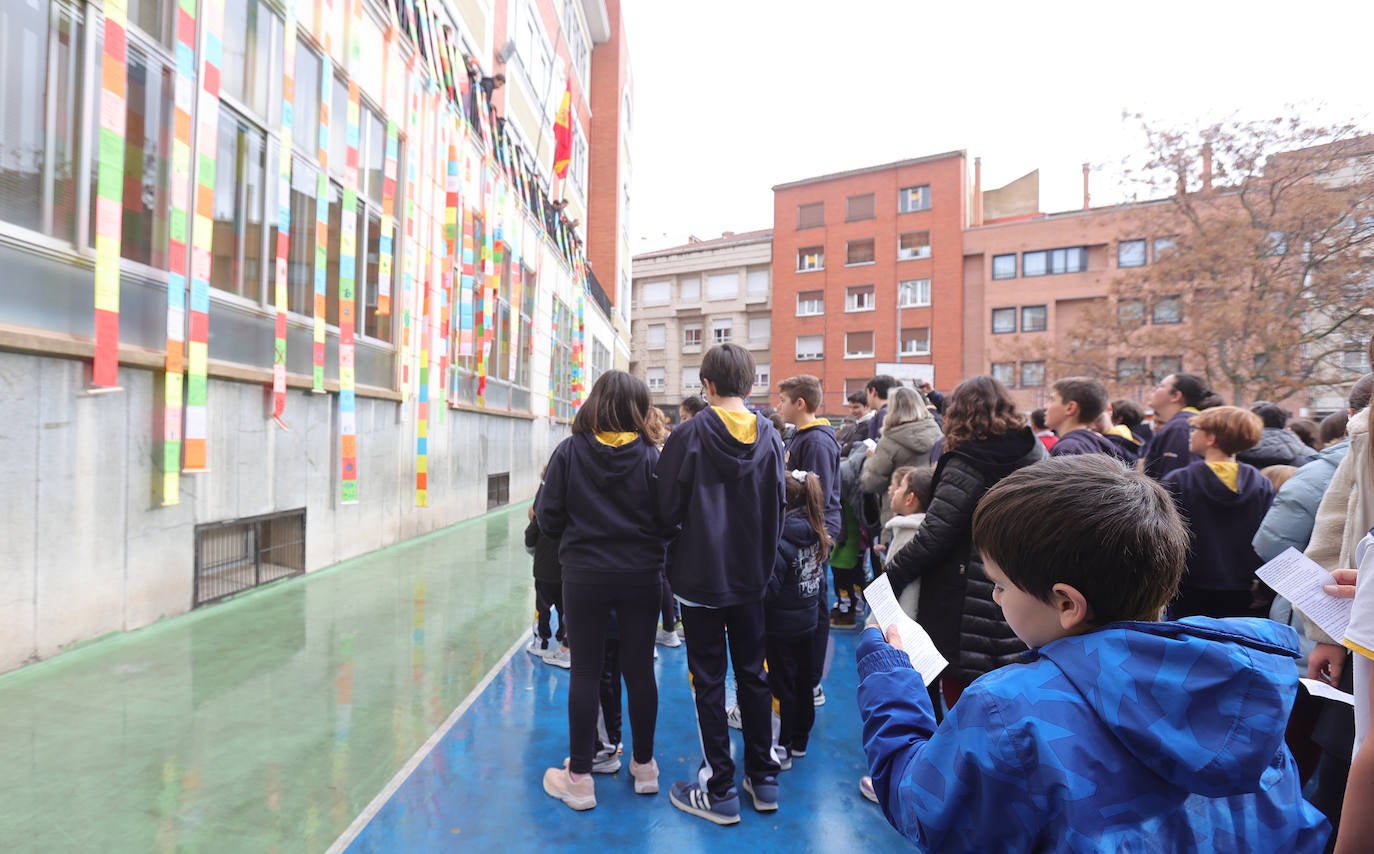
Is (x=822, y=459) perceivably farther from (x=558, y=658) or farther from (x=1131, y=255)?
(x=1131, y=255)

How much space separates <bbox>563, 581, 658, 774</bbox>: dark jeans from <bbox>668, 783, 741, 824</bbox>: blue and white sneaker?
290 mm

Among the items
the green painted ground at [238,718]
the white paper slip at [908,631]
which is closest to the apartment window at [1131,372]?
the green painted ground at [238,718]

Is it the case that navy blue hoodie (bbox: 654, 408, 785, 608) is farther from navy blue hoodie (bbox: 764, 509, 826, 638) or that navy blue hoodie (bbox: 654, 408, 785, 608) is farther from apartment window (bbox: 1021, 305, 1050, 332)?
apartment window (bbox: 1021, 305, 1050, 332)

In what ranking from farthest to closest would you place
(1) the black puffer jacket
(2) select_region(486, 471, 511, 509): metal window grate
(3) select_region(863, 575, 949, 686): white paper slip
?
(2) select_region(486, 471, 511, 509): metal window grate
(1) the black puffer jacket
(3) select_region(863, 575, 949, 686): white paper slip

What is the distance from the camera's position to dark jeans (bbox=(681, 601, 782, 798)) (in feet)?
9.65

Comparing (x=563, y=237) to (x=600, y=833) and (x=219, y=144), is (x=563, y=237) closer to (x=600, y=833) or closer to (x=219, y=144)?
(x=219, y=144)

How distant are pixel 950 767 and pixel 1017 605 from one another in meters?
0.30

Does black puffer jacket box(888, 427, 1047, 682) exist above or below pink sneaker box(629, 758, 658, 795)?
above

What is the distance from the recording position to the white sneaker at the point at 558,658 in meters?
4.66

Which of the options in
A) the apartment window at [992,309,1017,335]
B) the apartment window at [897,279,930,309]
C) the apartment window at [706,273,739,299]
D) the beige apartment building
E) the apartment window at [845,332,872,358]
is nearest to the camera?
the apartment window at [992,309,1017,335]

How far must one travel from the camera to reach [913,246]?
40.2 meters

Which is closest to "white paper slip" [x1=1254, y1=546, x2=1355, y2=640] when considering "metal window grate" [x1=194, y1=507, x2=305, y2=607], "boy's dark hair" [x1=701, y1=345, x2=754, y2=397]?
"boy's dark hair" [x1=701, y1=345, x2=754, y2=397]

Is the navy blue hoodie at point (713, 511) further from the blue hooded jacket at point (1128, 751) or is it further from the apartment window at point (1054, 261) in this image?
the apartment window at point (1054, 261)

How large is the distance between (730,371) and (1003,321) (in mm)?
38352
